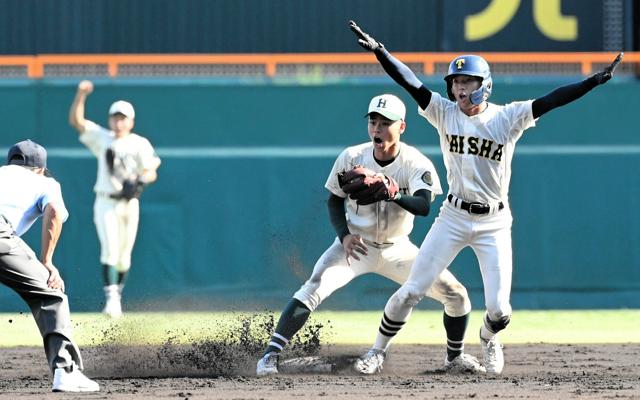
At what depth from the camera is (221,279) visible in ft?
39.5

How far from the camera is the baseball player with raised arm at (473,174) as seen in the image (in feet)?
24.6

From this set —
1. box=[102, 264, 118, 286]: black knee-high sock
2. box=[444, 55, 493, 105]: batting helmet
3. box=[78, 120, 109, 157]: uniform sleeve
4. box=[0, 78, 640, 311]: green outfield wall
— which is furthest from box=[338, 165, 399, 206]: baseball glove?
box=[78, 120, 109, 157]: uniform sleeve

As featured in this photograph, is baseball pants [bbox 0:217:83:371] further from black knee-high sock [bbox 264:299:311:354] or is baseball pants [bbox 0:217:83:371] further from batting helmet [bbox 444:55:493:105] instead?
batting helmet [bbox 444:55:493:105]

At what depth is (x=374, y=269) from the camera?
26.3ft

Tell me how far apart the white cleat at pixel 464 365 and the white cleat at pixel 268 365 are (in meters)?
1.09

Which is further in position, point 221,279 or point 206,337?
point 221,279

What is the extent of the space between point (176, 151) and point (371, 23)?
174 inches

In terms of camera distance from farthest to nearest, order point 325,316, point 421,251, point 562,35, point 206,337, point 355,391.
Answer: point 562,35, point 325,316, point 206,337, point 421,251, point 355,391

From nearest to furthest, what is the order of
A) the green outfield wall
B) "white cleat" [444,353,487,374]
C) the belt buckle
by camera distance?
the belt buckle < "white cleat" [444,353,487,374] < the green outfield wall

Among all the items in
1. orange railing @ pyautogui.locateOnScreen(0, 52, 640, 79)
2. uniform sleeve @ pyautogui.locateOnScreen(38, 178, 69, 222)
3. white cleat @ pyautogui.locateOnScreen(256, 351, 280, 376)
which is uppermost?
orange railing @ pyautogui.locateOnScreen(0, 52, 640, 79)

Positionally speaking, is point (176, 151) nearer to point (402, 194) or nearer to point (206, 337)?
point (206, 337)

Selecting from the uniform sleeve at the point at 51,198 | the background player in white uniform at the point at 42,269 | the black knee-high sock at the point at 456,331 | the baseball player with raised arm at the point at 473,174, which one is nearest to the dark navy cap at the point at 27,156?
the background player in white uniform at the point at 42,269

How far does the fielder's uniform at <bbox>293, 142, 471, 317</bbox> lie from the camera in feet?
25.5

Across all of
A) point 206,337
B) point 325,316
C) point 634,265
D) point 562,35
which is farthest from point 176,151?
point 562,35
